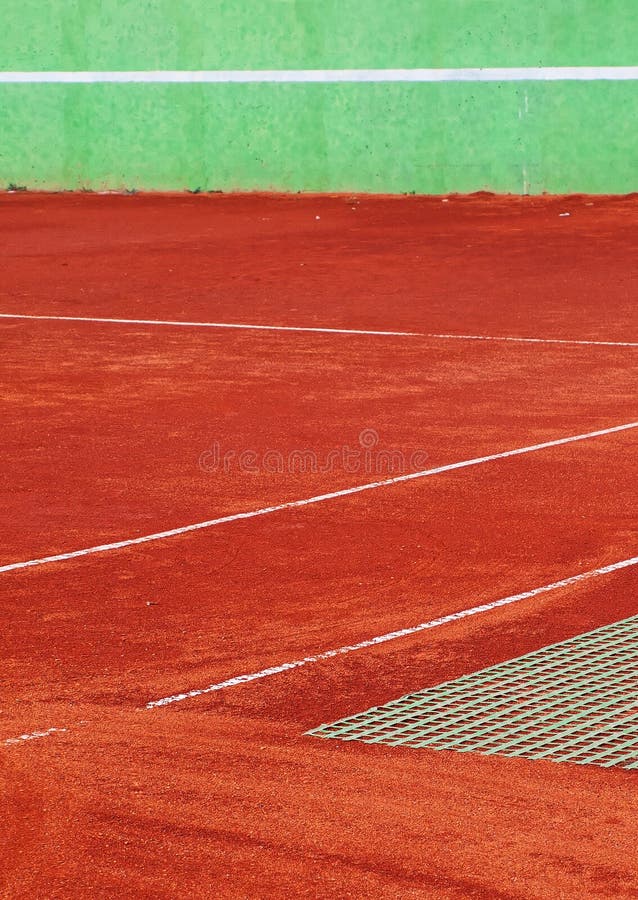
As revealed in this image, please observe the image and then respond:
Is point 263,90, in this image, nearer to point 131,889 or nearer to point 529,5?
point 529,5

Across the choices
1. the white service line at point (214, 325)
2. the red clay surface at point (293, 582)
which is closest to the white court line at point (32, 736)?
the red clay surface at point (293, 582)

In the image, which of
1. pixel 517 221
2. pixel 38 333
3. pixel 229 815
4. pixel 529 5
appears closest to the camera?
pixel 229 815

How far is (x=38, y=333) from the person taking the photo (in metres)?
14.9

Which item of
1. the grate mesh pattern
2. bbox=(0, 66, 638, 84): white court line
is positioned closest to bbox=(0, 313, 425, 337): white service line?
the grate mesh pattern

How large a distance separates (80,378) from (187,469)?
11.1 ft

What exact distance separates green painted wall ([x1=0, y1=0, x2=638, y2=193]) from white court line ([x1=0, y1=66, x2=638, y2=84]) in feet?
0.35

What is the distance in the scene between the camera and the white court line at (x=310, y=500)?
25.1ft

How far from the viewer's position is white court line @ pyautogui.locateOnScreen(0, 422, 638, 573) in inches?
301

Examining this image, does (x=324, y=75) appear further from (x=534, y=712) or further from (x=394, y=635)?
(x=534, y=712)

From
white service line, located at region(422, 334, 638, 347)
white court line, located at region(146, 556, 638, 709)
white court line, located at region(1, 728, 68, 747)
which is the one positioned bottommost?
white court line, located at region(1, 728, 68, 747)

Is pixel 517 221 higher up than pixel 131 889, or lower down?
higher up

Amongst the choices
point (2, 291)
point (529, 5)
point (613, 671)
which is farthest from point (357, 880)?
point (529, 5)

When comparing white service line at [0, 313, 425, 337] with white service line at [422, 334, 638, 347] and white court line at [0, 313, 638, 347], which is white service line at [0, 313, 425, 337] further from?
white service line at [422, 334, 638, 347]

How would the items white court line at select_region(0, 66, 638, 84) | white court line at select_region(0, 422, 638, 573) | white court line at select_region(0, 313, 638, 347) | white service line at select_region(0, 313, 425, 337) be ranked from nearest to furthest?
white court line at select_region(0, 422, 638, 573)
white court line at select_region(0, 313, 638, 347)
white service line at select_region(0, 313, 425, 337)
white court line at select_region(0, 66, 638, 84)
